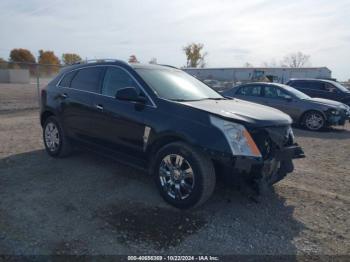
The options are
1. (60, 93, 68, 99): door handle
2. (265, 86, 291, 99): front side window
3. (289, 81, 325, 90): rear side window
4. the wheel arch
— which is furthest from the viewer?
(289, 81, 325, 90): rear side window

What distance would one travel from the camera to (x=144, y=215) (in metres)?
3.63

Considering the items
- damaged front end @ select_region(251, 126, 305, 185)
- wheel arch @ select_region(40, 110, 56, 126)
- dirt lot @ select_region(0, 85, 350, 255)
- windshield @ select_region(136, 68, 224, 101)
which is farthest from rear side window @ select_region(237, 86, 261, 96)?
damaged front end @ select_region(251, 126, 305, 185)

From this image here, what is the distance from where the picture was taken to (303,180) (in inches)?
197

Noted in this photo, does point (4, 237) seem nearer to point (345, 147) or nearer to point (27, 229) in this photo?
point (27, 229)

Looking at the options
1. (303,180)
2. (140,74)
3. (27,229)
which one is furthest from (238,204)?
(27,229)

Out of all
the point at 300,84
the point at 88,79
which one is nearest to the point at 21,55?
the point at 300,84

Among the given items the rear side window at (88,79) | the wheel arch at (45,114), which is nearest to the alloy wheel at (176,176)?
the rear side window at (88,79)

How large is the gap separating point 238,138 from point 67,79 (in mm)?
3558

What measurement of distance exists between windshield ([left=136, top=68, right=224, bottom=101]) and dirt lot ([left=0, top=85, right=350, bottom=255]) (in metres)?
1.35

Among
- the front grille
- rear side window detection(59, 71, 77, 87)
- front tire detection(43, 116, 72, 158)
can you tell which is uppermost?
rear side window detection(59, 71, 77, 87)

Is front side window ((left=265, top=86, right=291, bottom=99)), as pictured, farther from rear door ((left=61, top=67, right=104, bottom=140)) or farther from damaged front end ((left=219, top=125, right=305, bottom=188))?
rear door ((left=61, top=67, right=104, bottom=140))

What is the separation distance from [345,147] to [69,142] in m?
6.49

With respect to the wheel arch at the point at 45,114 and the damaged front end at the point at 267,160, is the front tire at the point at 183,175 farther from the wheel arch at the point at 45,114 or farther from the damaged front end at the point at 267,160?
the wheel arch at the point at 45,114

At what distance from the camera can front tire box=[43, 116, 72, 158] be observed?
18.3ft
